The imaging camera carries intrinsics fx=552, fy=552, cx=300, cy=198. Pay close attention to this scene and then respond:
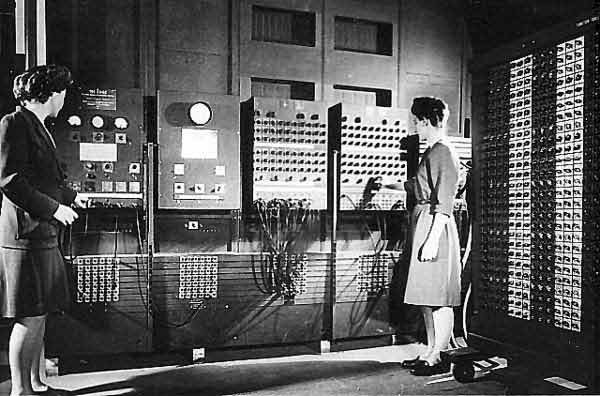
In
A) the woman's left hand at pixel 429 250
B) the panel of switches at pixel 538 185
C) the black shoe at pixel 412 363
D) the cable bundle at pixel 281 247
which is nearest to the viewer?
the panel of switches at pixel 538 185

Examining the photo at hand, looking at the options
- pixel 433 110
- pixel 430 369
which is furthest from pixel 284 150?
pixel 430 369

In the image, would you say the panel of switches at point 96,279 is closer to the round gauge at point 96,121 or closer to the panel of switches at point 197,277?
the panel of switches at point 197,277

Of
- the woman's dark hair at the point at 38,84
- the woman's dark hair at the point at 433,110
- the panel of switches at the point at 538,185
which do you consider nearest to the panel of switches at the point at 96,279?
the woman's dark hair at the point at 38,84

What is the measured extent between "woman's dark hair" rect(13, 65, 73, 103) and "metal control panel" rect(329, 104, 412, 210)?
1890mm

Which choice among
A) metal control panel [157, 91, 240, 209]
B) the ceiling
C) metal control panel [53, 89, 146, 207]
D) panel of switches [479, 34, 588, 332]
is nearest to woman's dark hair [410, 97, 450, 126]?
panel of switches [479, 34, 588, 332]

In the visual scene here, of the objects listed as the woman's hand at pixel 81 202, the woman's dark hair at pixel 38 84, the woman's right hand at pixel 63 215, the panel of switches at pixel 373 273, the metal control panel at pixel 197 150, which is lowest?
the panel of switches at pixel 373 273

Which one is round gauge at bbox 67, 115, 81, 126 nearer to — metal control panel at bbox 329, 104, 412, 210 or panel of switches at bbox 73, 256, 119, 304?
panel of switches at bbox 73, 256, 119, 304

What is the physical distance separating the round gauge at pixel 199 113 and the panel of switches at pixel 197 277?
2.90 feet

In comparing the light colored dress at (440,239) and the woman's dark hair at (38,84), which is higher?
the woman's dark hair at (38,84)

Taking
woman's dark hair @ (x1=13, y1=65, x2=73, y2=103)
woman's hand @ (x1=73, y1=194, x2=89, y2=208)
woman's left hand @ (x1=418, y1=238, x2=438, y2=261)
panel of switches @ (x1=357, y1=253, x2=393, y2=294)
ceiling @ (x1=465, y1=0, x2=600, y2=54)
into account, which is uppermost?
ceiling @ (x1=465, y1=0, x2=600, y2=54)

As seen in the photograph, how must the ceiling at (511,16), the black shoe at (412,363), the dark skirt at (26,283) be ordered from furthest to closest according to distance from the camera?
1. the black shoe at (412,363)
2. the ceiling at (511,16)
3. the dark skirt at (26,283)

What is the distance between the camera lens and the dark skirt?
2.66 m

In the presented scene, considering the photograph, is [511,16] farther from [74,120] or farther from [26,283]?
[26,283]

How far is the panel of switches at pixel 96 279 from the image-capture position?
130 inches
